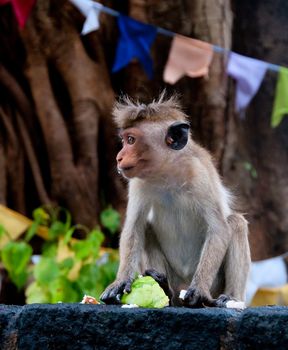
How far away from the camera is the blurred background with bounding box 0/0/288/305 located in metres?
10.0

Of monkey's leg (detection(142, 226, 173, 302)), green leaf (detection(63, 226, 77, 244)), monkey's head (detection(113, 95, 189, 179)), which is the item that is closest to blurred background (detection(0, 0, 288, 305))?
green leaf (detection(63, 226, 77, 244))

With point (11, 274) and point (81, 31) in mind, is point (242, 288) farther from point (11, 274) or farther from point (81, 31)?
point (81, 31)

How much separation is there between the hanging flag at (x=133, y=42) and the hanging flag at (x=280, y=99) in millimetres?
1463

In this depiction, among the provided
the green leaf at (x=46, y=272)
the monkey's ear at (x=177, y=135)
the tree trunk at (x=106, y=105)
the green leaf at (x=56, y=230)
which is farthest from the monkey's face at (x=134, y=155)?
the tree trunk at (x=106, y=105)

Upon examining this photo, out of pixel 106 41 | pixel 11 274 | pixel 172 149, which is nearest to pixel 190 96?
pixel 106 41

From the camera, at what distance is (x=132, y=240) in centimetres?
609

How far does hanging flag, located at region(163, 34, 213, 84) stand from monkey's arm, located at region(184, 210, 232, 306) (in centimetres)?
379

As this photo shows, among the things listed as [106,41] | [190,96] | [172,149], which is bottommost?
[172,149]

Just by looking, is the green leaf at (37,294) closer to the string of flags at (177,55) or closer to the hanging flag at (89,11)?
the string of flags at (177,55)

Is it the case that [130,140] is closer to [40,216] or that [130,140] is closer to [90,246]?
[90,246]

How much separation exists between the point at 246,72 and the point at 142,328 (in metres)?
6.22

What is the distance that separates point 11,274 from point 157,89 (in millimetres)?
2701

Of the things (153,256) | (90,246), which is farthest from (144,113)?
(90,246)

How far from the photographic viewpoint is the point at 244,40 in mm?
10477
